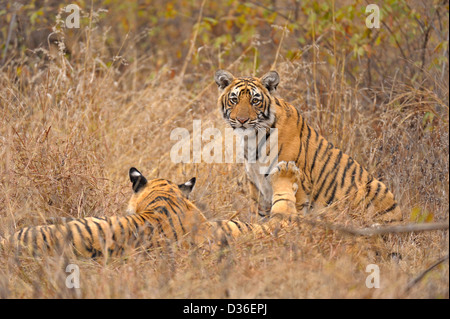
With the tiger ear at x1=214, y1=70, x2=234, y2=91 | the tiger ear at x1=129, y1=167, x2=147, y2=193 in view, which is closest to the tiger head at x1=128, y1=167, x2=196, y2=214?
the tiger ear at x1=129, y1=167, x2=147, y2=193

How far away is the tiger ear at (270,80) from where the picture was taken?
201 inches

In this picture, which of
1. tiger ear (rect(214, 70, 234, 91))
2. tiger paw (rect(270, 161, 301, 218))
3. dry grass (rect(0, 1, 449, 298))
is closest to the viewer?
dry grass (rect(0, 1, 449, 298))

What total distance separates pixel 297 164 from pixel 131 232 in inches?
59.1

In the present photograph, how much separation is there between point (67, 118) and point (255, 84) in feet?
5.72

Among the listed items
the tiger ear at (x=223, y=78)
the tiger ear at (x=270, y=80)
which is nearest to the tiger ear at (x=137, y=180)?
the tiger ear at (x=223, y=78)

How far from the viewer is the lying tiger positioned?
3934mm

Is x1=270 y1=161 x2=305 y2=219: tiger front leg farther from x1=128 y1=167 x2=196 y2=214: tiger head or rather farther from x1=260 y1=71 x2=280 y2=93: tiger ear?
x1=260 y1=71 x2=280 y2=93: tiger ear

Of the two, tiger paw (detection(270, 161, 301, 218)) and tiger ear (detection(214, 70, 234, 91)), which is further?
tiger ear (detection(214, 70, 234, 91))

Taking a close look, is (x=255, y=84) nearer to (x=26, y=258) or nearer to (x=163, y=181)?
(x=163, y=181)

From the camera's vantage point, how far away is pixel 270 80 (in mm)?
5141

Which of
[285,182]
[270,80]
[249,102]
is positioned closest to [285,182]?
[285,182]

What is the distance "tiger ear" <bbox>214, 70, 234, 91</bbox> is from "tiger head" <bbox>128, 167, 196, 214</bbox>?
3.47ft

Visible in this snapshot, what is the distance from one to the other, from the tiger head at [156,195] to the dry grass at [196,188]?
13.2 inches
